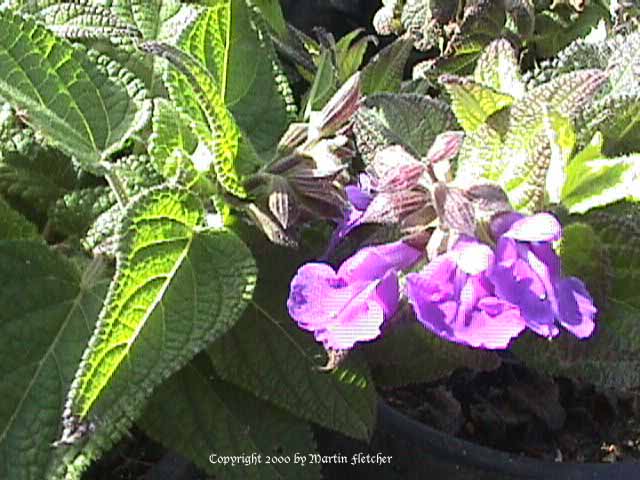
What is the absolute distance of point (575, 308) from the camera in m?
0.54

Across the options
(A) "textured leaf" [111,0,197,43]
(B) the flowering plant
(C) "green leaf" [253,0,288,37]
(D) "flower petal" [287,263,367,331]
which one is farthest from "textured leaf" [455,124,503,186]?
(C) "green leaf" [253,0,288,37]

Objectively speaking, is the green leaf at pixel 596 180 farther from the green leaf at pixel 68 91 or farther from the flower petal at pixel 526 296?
the green leaf at pixel 68 91

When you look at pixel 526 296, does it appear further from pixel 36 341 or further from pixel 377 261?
pixel 36 341

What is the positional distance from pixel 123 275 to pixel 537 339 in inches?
10.0

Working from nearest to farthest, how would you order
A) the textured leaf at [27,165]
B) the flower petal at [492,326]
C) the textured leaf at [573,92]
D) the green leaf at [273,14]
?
the flower petal at [492,326] → the textured leaf at [573,92] → the textured leaf at [27,165] → the green leaf at [273,14]

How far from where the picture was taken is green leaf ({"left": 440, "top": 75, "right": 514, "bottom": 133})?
636 millimetres

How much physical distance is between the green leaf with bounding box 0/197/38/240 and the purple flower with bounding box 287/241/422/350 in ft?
0.76

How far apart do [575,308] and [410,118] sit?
217 mm

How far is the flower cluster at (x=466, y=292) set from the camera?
1.67 feet

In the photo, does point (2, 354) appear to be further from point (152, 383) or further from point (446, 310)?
point (446, 310)

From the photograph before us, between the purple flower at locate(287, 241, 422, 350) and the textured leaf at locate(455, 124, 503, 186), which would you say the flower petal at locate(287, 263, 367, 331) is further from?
the textured leaf at locate(455, 124, 503, 186)

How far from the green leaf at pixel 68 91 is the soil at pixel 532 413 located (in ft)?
1.03

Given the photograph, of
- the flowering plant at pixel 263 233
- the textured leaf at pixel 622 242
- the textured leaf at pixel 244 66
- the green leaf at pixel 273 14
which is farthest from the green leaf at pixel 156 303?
the green leaf at pixel 273 14

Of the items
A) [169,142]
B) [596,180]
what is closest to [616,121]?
[596,180]
